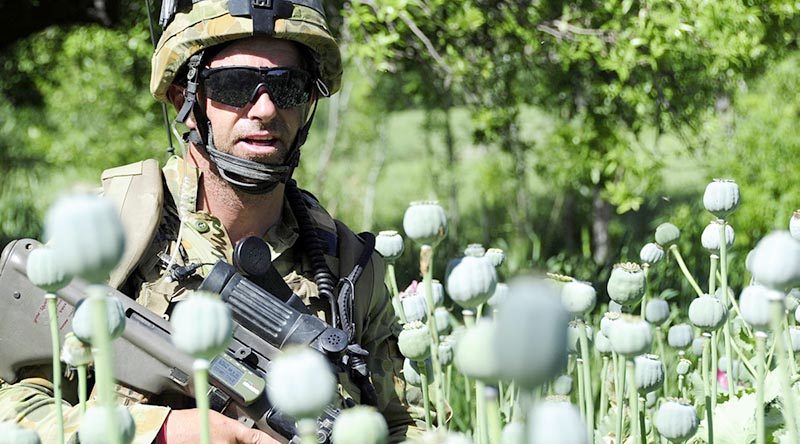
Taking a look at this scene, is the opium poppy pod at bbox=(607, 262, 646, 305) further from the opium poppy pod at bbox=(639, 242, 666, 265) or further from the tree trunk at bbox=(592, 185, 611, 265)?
the tree trunk at bbox=(592, 185, 611, 265)

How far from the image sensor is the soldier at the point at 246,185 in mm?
1902

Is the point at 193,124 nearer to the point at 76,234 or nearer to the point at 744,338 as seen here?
the point at 744,338

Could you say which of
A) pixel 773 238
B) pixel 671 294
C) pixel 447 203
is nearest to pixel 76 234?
pixel 773 238

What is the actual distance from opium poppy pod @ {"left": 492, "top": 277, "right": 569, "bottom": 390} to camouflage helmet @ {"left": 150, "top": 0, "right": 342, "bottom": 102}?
5.24 ft

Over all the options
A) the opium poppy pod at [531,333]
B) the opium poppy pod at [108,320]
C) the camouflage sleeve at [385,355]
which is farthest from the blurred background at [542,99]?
the opium poppy pod at [531,333]

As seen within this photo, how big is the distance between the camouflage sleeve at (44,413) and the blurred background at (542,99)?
110cm

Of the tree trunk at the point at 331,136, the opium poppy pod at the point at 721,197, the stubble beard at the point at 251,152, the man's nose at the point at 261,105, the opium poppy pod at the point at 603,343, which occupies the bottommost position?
the opium poppy pod at the point at 603,343

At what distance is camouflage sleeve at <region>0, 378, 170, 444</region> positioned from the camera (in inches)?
64.1

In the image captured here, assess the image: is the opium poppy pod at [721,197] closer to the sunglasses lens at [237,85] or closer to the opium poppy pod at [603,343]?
the opium poppy pod at [603,343]

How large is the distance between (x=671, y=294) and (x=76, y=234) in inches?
91.3

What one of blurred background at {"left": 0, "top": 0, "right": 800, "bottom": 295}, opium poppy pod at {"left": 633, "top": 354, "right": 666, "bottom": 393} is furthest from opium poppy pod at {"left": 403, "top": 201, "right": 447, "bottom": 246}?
blurred background at {"left": 0, "top": 0, "right": 800, "bottom": 295}

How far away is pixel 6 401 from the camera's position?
1.69m

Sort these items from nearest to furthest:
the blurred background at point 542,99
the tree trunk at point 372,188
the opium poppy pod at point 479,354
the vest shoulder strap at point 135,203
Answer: the opium poppy pod at point 479,354 → the vest shoulder strap at point 135,203 → the blurred background at point 542,99 → the tree trunk at point 372,188

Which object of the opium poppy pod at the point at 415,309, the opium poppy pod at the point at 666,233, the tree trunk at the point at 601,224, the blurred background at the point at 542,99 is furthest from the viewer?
the tree trunk at the point at 601,224
